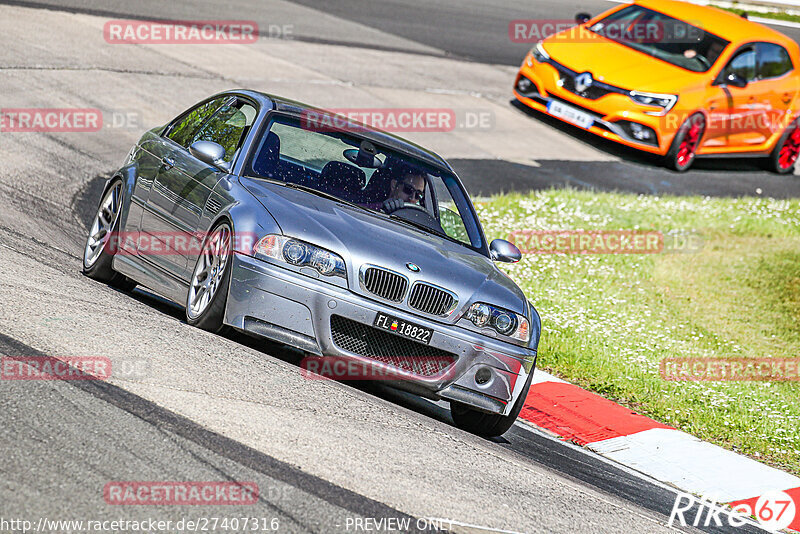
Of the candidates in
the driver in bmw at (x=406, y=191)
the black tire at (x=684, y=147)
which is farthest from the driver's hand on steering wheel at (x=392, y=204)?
the black tire at (x=684, y=147)

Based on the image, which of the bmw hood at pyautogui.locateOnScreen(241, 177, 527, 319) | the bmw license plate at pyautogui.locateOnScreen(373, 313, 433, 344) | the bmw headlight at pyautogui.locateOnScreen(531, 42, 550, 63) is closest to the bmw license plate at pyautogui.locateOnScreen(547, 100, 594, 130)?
the bmw headlight at pyautogui.locateOnScreen(531, 42, 550, 63)

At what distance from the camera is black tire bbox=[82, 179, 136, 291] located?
8023 millimetres

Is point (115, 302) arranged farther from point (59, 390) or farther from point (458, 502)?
point (458, 502)

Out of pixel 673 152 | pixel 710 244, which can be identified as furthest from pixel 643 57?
pixel 710 244

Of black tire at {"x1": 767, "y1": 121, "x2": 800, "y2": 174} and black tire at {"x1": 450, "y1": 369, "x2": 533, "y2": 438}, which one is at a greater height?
black tire at {"x1": 450, "y1": 369, "x2": 533, "y2": 438}

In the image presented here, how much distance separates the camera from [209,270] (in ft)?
22.4

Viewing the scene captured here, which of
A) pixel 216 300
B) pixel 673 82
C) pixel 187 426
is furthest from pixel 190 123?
pixel 673 82

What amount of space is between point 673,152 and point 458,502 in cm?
1279

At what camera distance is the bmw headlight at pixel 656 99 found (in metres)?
16.4

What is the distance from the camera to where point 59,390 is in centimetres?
508

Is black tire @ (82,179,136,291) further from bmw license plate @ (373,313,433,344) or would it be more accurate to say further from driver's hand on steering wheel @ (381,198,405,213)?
bmw license plate @ (373,313,433,344)

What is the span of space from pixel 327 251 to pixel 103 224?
2531 millimetres

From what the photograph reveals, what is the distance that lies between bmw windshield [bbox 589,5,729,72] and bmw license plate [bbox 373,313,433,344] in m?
11.9

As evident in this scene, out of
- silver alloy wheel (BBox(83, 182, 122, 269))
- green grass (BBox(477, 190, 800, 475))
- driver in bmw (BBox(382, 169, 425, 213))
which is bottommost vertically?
green grass (BBox(477, 190, 800, 475))
